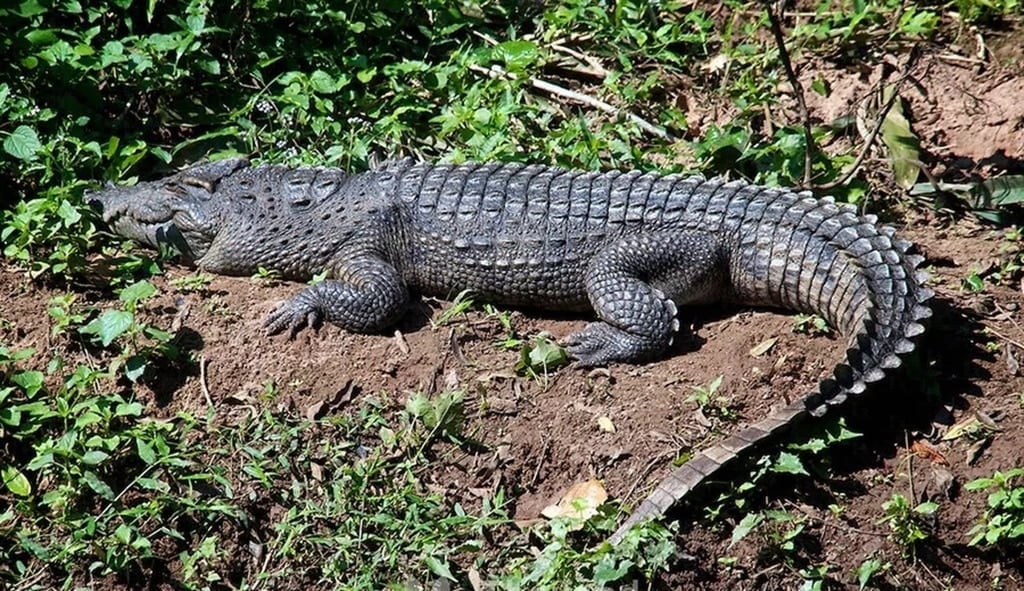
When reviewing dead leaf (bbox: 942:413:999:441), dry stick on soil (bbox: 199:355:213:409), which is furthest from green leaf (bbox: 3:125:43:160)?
dead leaf (bbox: 942:413:999:441)

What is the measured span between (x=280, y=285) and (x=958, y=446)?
315 centimetres

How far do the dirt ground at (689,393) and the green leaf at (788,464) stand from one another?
8 centimetres

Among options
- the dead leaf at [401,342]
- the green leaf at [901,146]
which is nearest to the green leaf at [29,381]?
the dead leaf at [401,342]

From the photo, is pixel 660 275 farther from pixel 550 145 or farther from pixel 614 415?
pixel 550 145

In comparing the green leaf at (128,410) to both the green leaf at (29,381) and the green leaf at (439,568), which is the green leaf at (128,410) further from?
the green leaf at (439,568)

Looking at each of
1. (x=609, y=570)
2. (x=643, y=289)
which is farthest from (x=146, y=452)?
(x=643, y=289)

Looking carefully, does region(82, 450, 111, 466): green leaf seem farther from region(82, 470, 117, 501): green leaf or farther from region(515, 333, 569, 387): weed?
region(515, 333, 569, 387): weed

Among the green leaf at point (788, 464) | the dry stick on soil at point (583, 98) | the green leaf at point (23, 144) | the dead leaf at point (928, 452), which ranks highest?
the dry stick on soil at point (583, 98)

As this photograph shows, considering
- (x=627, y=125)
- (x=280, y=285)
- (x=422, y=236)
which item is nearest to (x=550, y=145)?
(x=627, y=125)

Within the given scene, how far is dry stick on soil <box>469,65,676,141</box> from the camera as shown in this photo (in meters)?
6.86

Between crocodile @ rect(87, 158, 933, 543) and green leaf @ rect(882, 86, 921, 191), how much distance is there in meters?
1.00

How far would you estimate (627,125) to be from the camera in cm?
681

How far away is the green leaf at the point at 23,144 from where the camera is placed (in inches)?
231

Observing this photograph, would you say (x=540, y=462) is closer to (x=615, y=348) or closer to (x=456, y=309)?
(x=615, y=348)
